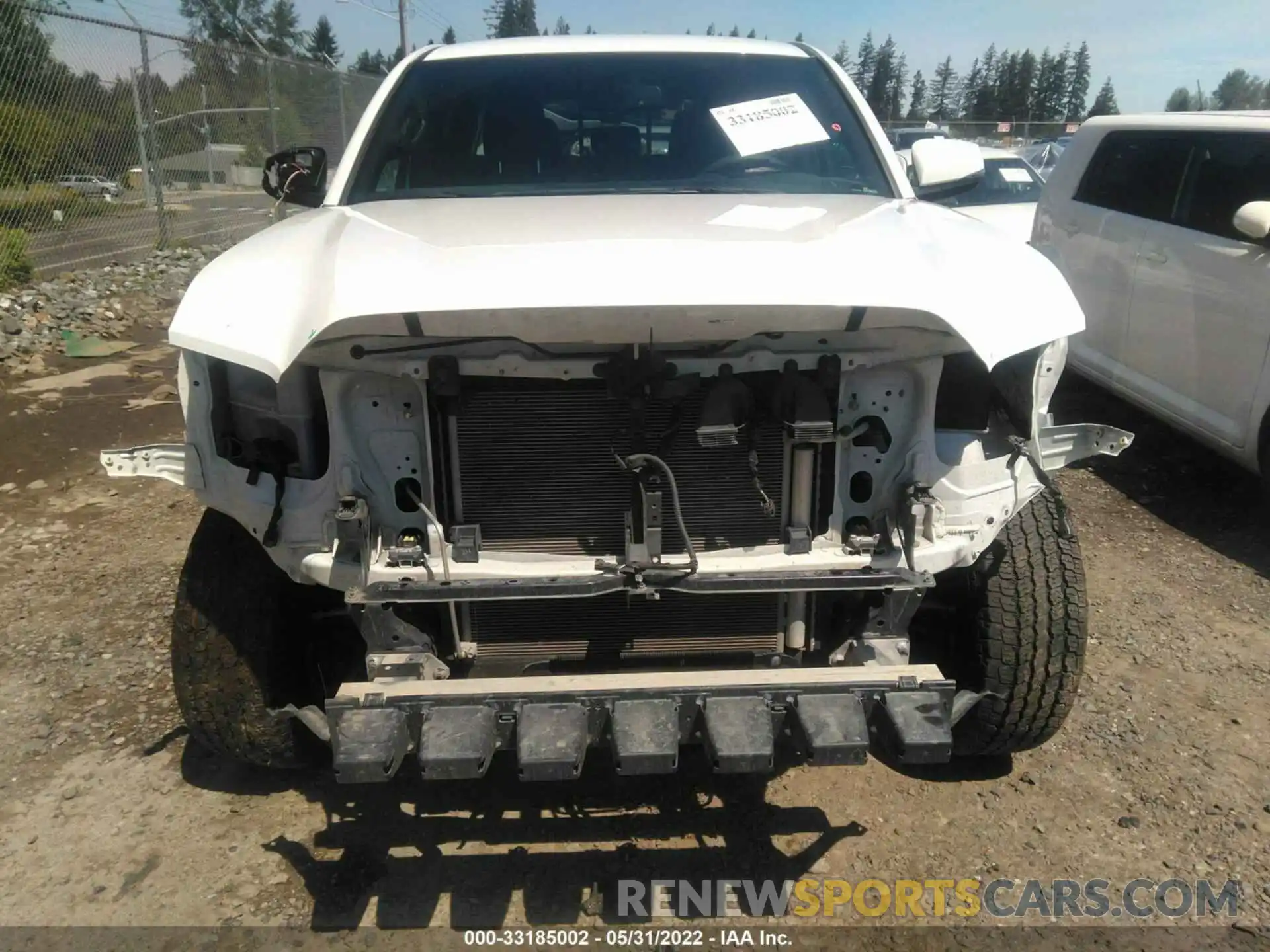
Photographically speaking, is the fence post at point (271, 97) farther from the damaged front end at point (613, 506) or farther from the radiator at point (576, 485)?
the radiator at point (576, 485)

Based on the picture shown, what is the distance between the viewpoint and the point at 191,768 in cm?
292

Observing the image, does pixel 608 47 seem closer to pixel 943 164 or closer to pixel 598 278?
pixel 943 164

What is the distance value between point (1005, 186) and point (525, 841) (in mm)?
9058

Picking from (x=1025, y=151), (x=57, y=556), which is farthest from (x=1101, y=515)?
(x=1025, y=151)

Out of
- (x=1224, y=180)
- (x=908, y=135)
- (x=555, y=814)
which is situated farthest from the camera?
(x=908, y=135)

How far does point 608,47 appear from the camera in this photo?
3611 mm

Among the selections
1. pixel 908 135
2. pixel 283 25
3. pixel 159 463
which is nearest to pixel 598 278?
pixel 159 463

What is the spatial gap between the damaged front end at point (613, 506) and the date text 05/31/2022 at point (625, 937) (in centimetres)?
54

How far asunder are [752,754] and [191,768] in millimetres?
1831

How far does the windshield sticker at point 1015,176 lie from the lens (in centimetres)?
983

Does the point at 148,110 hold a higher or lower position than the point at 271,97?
lower

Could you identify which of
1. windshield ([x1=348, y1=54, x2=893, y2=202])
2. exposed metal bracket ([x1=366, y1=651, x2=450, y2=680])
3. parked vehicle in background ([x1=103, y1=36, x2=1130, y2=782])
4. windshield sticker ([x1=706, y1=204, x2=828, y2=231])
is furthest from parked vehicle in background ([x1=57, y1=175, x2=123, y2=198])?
exposed metal bracket ([x1=366, y1=651, x2=450, y2=680])

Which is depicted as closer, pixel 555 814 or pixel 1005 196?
pixel 555 814

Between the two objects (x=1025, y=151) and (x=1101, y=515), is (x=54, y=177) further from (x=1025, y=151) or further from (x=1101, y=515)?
(x=1025, y=151)
